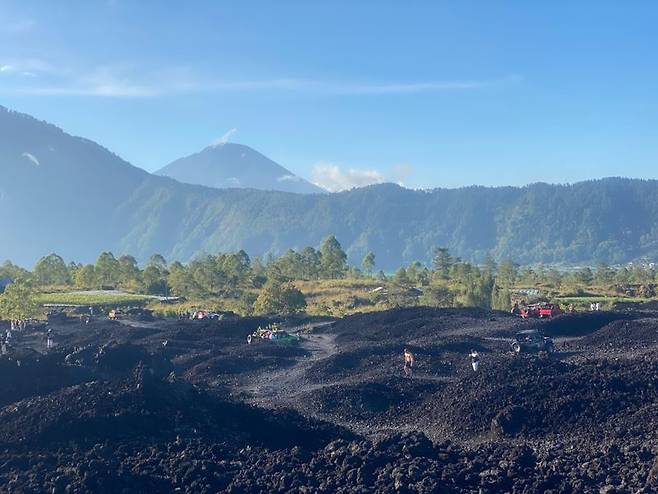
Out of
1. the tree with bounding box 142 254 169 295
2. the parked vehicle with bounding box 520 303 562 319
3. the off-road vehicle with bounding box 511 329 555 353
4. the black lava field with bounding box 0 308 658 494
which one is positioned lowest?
the black lava field with bounding box 0 308 658 494

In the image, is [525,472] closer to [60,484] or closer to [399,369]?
[60,484]

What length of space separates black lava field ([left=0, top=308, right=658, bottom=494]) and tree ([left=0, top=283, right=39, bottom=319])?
623 inches

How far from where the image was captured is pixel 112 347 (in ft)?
91.6

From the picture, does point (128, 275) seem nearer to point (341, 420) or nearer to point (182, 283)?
point (182, 283)

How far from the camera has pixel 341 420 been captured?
68.3 feet

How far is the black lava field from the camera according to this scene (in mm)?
13875

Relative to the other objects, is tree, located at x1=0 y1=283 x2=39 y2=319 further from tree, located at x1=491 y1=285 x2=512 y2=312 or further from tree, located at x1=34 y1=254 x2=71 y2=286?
tree, located at x1=34 y1=254 x2=71 y2=286

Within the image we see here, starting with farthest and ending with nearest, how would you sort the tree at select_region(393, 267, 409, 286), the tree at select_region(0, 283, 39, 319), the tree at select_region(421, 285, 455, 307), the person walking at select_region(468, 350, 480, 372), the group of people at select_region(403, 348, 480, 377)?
the tree at select_region(393, 267, 409, 286)
the tree at select_region(421, 285, 455, 307)
the tree at select_region(0, 283, 39, 319)
the group of people at select_region(403, 348, 480, 377)
the person walking at select_region(468, 350, 480, 372)

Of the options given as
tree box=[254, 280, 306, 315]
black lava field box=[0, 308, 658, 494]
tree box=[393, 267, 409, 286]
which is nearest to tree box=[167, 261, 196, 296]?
tree box=[254, 280, 306, 315]

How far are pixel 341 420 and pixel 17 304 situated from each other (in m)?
28.6

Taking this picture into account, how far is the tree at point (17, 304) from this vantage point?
42.9 meters

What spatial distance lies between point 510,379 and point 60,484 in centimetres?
1329

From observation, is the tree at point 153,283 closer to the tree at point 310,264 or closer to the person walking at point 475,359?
the tree at point 310,264

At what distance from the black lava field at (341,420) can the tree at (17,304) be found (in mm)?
15820
